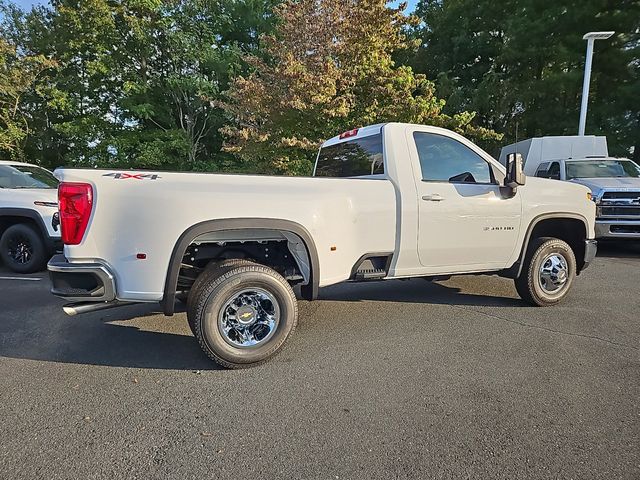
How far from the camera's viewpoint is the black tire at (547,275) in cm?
467

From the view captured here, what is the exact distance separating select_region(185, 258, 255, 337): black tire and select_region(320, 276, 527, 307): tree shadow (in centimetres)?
201

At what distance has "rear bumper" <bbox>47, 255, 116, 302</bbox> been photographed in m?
2.96

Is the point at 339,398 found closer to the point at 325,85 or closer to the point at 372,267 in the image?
the point at 372,267

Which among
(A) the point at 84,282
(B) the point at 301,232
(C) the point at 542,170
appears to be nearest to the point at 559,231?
(B) the point at 301,232

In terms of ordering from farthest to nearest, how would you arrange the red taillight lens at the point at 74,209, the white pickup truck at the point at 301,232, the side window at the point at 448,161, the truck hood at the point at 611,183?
the truck hood at the point at 611,183 < the side window at the point at 448,161 < the white pickup truck at the point at 301,232 < the red taillight lens at the point at 74,209

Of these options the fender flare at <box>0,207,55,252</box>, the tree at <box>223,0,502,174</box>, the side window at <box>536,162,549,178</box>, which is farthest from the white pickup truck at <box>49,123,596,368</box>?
the side window at <box>536,162,549,178</box>

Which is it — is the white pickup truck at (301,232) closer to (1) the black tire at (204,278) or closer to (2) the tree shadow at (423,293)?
(1) the black tire at (204,278)

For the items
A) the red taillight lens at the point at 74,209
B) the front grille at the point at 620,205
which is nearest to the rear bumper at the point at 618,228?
the front grille at the point at 620,205

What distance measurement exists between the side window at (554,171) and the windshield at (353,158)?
24.1 ft

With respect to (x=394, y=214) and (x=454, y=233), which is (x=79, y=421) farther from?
(x=454, y=233)

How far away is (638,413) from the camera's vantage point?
2.69 metres

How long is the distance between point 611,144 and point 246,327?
1949 cm

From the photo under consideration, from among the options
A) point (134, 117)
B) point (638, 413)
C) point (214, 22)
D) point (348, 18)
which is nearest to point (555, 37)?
point (348, 18)

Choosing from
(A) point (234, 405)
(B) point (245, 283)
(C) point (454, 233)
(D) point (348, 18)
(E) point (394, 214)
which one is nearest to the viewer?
(A) point (234, 405)
